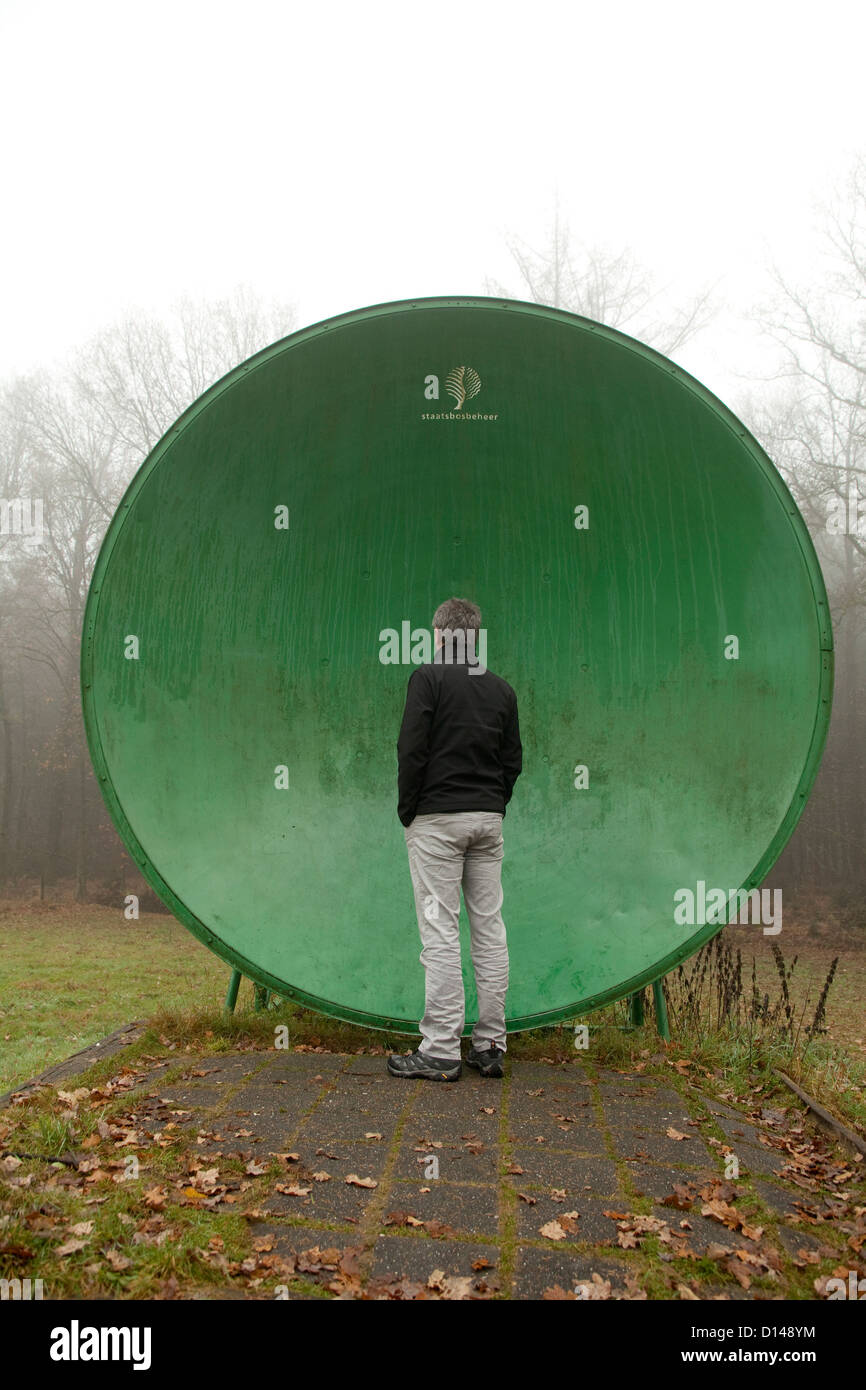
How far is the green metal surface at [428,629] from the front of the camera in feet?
13.1

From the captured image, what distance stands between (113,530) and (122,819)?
1.23m

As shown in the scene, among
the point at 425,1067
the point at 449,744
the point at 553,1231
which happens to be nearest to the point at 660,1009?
the point at 425,1067

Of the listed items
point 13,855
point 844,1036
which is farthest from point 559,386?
point 13,855

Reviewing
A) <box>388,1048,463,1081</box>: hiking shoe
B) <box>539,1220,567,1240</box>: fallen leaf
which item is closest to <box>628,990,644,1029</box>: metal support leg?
<box>388,1048,463,1081</box>: hiking shoe

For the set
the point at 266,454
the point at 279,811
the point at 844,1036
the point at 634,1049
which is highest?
the point at 266,454

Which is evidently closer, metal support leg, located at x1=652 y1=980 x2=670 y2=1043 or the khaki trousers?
the khaki trousers

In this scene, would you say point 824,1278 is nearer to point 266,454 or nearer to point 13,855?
point 266,454

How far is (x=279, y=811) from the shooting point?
4.41m

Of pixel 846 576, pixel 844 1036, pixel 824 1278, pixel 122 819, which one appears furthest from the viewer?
pixel 846 576

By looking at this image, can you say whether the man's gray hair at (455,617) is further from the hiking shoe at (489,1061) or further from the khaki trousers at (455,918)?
the hiking shoe at (489,1061)

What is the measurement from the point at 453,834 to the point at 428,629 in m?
1.56

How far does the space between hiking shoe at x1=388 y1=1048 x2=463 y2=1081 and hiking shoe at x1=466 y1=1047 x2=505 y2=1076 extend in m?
0.08

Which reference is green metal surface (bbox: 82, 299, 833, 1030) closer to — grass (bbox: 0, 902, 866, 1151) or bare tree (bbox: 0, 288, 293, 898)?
grass (bbox: 0, 902, 866, 1151)

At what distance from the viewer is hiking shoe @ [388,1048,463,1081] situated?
3496 millimetres
